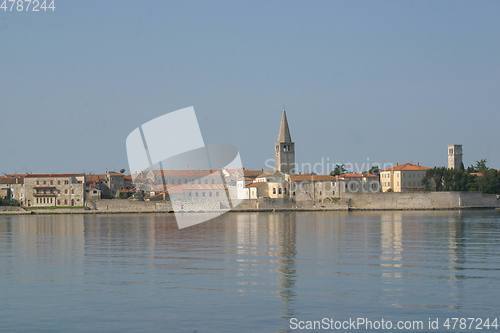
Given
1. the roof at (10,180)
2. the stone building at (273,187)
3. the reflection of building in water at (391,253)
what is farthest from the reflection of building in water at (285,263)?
the roof at (10,180)

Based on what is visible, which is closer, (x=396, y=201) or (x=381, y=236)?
(x=381, y=236)

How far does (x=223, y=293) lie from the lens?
60.5 feet

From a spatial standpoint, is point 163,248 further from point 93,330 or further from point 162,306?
point 93,330

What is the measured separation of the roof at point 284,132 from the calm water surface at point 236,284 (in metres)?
75.2

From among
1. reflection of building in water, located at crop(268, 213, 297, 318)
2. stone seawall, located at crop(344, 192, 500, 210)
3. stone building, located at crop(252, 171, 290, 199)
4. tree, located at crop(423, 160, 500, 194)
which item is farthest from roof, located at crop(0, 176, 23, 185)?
reflection of building in water, located at crop(268, 213, 297, 318)

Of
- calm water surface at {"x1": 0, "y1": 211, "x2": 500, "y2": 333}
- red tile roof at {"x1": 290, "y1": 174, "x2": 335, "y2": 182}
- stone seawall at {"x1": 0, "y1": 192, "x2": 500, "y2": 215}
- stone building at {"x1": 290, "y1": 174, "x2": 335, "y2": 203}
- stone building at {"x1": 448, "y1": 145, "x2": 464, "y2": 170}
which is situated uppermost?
stone building at {"x1": 448, "y1": 145, "x2": 464, "y2": 170}

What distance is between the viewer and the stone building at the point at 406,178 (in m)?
96.6

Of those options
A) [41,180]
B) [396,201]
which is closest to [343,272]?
[396,201]

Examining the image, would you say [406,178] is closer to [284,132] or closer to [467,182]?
[467,182]

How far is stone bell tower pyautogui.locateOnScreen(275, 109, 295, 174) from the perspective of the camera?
107m

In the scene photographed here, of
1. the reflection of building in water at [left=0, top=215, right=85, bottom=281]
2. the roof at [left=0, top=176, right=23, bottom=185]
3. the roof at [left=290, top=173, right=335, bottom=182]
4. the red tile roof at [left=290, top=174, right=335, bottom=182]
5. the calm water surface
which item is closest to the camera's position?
the calm water surface

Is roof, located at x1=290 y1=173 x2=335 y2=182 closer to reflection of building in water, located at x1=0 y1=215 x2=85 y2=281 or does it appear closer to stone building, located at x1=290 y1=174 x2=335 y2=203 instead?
stone building, located at x1=290 y1=174 x2=335 y2=203

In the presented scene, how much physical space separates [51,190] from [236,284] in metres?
75.1

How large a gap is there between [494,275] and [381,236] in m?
16.0
